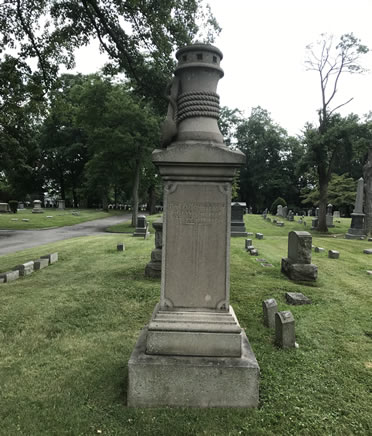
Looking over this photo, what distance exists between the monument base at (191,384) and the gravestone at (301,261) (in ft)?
18.5

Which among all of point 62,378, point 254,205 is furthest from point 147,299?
point 254,205

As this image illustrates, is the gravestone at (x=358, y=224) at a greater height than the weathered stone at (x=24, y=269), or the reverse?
the gravestone at (x=358, y=224)

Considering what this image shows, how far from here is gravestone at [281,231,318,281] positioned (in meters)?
8.26

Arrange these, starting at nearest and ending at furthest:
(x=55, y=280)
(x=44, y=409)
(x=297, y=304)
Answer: (x=44, y=409), (x=297, y=304), (x=55, y=280)

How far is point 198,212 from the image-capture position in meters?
3.40

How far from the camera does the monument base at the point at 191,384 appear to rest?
3104mm

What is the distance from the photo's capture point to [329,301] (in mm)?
6648

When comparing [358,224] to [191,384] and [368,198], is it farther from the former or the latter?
[191,384]

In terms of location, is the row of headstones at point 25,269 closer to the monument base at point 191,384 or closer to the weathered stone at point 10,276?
the weathered stone at point 10,276

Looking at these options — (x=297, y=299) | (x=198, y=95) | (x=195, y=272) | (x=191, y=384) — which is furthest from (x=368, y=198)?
(x=191, y=384)

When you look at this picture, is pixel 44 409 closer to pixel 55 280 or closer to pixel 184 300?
pixel 184 300

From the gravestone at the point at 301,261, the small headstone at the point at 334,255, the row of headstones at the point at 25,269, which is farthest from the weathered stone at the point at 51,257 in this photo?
the small headstone at the point at 334,255

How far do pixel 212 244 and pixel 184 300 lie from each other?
697 millimetres

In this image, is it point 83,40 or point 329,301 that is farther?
point 83,40
